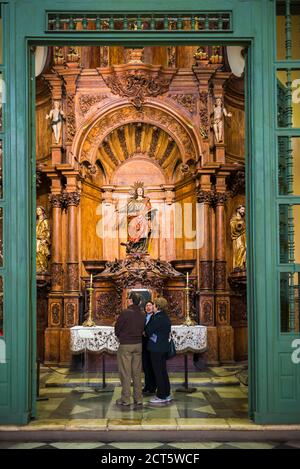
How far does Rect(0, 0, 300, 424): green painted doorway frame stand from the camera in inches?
247

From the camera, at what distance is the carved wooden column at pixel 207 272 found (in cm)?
1177

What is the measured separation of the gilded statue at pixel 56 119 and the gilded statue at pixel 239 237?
12.7 feet

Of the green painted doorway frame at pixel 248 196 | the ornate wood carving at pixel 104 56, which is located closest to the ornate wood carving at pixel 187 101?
the ornate wood carving at pixel 104 56

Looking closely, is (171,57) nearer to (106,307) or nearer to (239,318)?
(106,307)

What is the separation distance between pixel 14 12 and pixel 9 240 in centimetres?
241

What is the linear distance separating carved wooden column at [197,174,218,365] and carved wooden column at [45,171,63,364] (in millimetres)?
2786

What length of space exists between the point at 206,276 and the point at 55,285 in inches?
118

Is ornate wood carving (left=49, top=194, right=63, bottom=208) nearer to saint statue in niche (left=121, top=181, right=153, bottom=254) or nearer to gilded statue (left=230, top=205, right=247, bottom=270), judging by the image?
saint statue in niche (left=121, top=181, right=153, bottom=254)

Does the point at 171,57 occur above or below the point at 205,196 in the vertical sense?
above

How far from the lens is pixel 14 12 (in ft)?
21.1

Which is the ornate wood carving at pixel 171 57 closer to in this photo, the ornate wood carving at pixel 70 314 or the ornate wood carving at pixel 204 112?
the ornate wood carving at pixel 204 112

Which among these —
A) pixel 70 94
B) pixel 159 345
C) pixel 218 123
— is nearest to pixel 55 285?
pixel 70 94

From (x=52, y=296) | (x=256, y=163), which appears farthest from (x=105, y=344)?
(x=256, y=163)

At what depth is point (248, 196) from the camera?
6.58 meters
